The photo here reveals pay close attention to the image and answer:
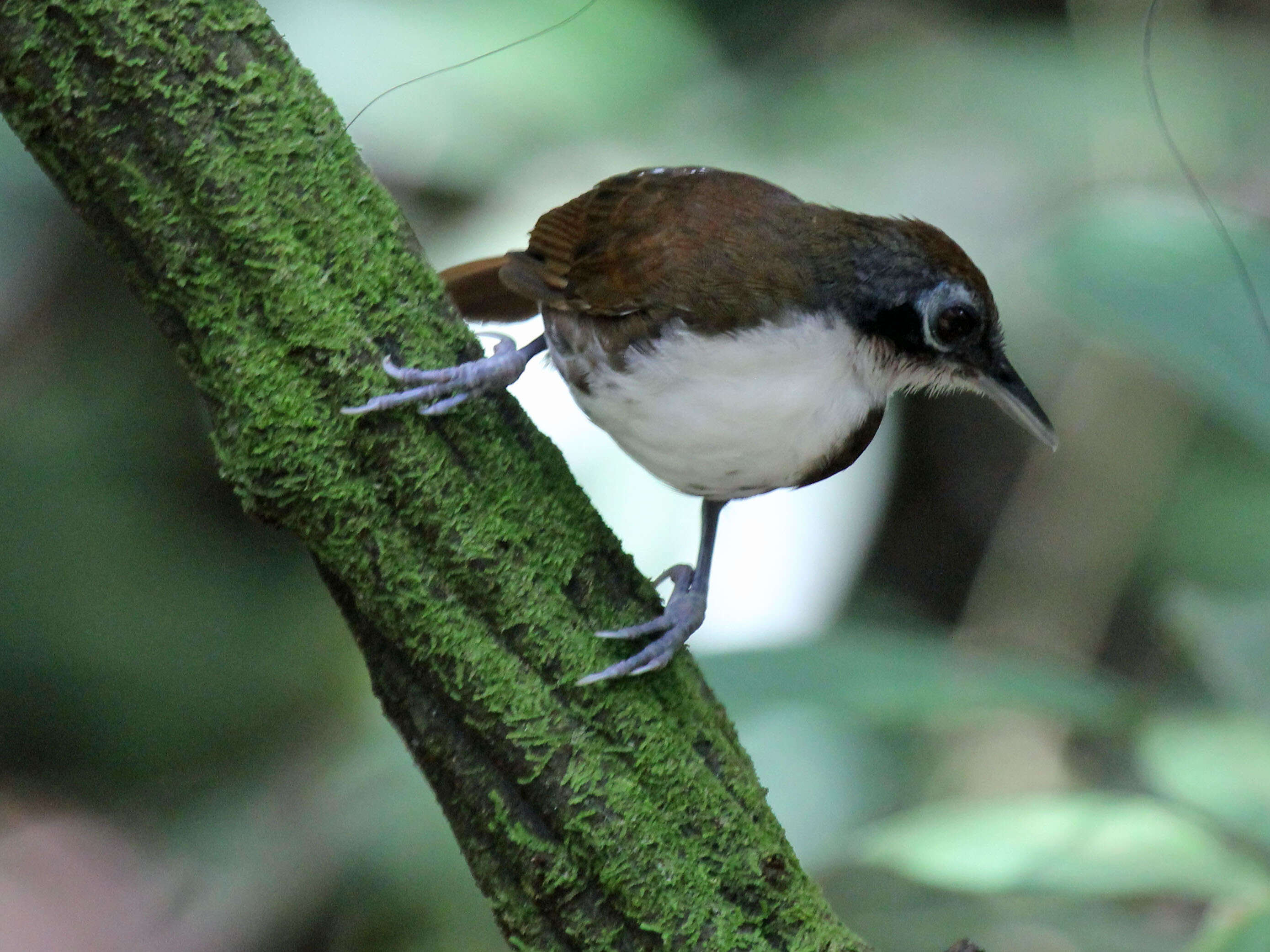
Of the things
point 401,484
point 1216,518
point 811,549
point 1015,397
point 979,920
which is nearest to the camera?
point 401,484

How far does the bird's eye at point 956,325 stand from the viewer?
1510 millimetres

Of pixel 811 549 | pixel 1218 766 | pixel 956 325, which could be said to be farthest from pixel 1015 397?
pixel 811 549

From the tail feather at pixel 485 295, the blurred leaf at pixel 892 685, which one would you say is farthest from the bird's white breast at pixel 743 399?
the blurred leaf at pixel 892 685

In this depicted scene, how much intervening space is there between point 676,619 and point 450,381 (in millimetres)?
413

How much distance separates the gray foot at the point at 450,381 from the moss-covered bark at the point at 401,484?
0.06 ft

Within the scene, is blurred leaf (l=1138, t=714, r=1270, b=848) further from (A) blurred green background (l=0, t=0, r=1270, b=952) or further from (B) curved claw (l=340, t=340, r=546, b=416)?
(B) curved claw (l=340, t=340, r=546, b=416)

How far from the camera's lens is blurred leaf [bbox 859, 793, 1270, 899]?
6.72 feet

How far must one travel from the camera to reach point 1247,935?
174cm

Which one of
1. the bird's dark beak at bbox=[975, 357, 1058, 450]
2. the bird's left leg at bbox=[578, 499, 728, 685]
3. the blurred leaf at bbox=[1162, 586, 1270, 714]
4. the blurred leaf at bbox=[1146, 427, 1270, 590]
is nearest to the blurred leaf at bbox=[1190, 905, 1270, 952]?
the blurred leaf at bbox=[1162, 586, 1270, 714]

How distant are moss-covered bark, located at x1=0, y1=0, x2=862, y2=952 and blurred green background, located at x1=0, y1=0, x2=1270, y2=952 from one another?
679mm

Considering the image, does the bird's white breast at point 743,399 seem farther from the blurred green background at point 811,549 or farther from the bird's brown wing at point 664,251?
the blurred green background at point 811,549

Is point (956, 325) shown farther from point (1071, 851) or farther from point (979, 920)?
point (979, 920)

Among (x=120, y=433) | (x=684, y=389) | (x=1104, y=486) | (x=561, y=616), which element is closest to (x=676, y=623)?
(x=561, y=616)

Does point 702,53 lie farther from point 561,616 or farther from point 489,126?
point 561,616
